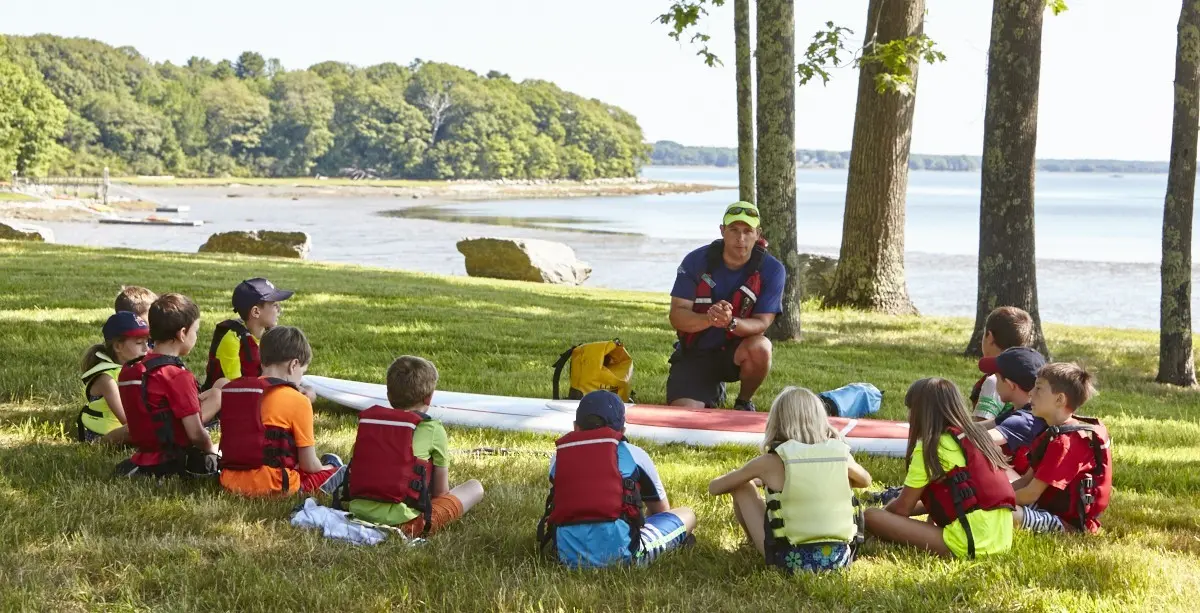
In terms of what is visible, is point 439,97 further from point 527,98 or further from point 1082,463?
point 1082,463

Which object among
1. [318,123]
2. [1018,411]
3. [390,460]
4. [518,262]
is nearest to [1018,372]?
[1018,411]

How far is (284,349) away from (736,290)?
3567mm

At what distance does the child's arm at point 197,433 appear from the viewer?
5.44 metres

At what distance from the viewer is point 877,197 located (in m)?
16.1

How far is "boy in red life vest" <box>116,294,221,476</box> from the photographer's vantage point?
541 centimetres

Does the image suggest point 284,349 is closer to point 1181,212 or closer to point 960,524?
point 960,524

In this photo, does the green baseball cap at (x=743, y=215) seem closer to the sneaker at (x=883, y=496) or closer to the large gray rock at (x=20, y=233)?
the sneaker at (x=883, y=496)

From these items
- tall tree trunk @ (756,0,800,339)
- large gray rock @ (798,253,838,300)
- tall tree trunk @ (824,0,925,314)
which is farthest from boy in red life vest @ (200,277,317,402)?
large gray rock @ (798,253,838,300)

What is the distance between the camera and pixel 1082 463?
4.86 m

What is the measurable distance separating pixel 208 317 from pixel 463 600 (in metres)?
8.15

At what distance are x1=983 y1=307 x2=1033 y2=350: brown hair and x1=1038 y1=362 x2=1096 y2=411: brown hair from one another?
52.5 inches

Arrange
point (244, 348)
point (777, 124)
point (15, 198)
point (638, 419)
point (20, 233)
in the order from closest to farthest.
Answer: point (244, 348), point (638, 419), point (777, 124), point (20, 233), point (15, 198)

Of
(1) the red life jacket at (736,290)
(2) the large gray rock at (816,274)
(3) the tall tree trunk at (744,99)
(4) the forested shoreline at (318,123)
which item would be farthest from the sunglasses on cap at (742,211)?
(4) the forested shoreline at (318,123)

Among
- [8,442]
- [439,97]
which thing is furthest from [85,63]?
[8,442]
